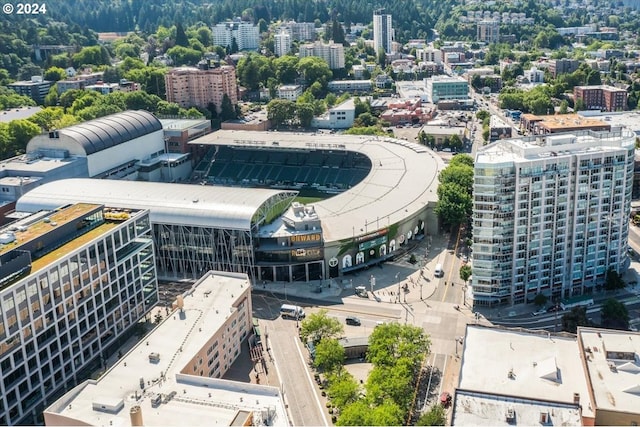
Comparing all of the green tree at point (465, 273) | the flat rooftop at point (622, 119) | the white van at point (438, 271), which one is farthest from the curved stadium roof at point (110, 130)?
the flat rooftop at point (622, 119)

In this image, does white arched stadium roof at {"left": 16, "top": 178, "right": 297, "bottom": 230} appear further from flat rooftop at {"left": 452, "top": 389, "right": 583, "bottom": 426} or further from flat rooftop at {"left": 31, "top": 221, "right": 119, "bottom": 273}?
flat rooftop at {"left": 452, "top": 389, "right": 583, "bottom": 426}

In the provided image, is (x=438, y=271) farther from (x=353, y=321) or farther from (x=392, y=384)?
(x=392, y=384)

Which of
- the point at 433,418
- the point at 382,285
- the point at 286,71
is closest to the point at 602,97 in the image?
the point at 286,71

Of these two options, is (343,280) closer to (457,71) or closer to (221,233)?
(221,233)

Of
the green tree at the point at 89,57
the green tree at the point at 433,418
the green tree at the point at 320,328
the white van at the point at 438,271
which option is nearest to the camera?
the green tree at the point at 433,418

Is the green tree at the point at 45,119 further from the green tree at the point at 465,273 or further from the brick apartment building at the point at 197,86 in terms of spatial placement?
the green tree at the point at 465,273

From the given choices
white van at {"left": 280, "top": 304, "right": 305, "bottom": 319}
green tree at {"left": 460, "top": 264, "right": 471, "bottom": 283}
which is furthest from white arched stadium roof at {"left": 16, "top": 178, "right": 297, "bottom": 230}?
green tree at {"left": 460, "top": 264, "right": 471, "bottom": 283}
